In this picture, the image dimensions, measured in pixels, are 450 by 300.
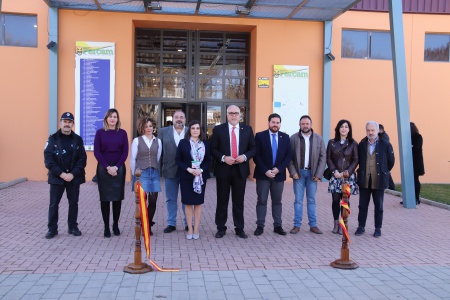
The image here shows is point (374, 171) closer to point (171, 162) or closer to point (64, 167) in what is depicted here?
point (171, 162)

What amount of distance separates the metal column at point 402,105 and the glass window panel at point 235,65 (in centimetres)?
542

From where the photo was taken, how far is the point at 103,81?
42.2ft

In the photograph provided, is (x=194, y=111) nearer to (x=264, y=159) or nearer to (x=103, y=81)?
(x=103, y=81)

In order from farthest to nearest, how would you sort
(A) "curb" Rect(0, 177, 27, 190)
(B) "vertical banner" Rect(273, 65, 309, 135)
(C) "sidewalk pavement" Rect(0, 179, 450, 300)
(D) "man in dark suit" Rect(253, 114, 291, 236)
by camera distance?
(B) "vertical banner" Rect(273, 65, 309, 135)
(A) "curb" Rect(0, 177, 27, 190)
(D) "man in dark suit" Rect(253, 114, 291, 236)
(C) "sidewalk pavement" Rect(0, 179, 450, 300)

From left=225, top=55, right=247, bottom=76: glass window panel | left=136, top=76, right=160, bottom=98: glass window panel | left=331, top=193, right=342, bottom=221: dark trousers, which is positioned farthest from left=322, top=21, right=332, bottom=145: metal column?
left=331, top=193, right=342, bottom=221: dark trousers

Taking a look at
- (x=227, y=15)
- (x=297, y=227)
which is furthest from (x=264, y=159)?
(x=227, y=15)

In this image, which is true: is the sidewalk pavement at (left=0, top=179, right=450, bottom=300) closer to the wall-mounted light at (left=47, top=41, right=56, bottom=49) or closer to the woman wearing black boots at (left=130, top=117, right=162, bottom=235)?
the woman wearing black boots at (left=130, top=117, right=162, bottom=235)

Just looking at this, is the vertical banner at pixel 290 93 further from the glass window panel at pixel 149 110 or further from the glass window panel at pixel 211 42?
the glass window panel at pixel 149 110

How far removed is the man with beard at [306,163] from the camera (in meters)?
7.22

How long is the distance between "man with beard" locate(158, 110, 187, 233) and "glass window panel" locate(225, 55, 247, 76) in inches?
294

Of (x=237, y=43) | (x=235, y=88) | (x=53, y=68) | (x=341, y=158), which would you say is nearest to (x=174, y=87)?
(x=235, y=88)

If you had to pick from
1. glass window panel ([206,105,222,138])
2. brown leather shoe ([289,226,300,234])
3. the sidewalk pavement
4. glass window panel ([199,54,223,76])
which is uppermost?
glass window panel ([199,54,223,76])

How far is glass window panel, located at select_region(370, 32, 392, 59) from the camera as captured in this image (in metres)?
14.3

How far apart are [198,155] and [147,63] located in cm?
809
